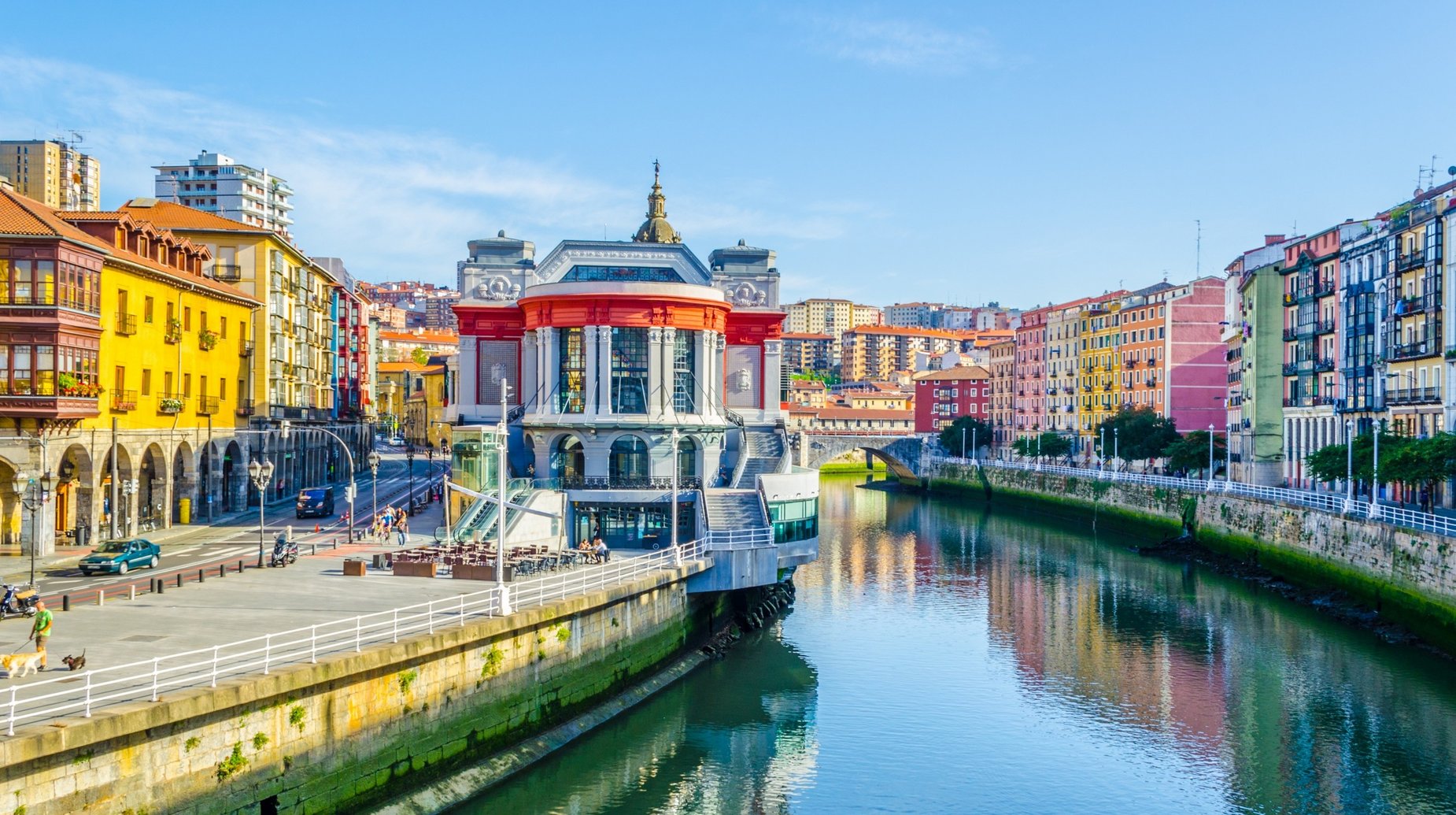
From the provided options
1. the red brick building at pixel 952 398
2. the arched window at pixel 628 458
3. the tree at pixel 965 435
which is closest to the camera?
the arched window at pixel 628 458

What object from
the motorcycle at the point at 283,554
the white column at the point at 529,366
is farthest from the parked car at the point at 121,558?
the white column at the point at 529,366

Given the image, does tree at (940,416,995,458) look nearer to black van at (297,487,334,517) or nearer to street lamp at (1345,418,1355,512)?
street lamp at (1345,418,1355,512)

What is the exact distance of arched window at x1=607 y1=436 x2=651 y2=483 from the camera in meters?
60.8

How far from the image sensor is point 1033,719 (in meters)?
39.3

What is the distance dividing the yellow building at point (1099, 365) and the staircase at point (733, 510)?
8988 cm

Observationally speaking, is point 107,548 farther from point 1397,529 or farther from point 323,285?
point 323,285

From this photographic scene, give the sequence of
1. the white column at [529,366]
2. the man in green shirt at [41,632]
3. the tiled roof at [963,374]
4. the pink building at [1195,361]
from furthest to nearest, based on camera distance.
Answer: the tiled roof at [963,374], the pink building at [1195,361], the white column at [529,366], the man in green shirt at [41,632]

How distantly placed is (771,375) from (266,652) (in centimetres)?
5184

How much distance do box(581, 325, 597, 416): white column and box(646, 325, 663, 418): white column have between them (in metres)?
2.55

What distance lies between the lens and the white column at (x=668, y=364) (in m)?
61.7

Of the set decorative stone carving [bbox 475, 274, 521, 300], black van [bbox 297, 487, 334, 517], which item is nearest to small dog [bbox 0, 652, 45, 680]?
black van [bbox 297, 487, 334, 517]

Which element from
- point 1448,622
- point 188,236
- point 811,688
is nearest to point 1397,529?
point 1448,622

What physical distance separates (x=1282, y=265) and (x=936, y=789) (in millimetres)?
75682

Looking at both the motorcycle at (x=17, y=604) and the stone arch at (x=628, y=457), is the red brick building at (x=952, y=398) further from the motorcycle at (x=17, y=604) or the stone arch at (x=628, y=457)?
the motorcycle at (x=17, y=604)
